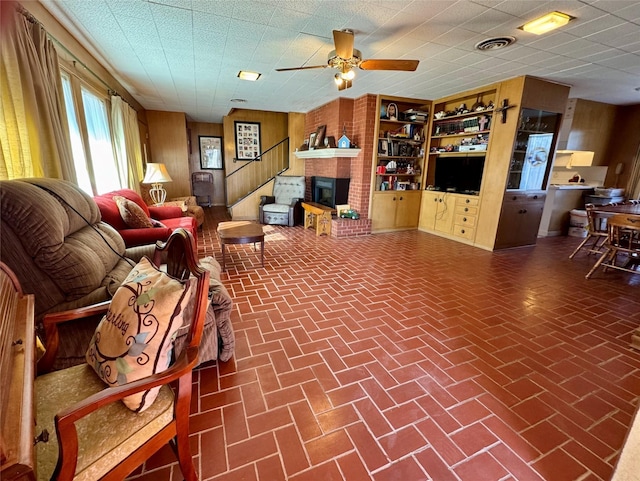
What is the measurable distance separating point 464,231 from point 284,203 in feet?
12.4

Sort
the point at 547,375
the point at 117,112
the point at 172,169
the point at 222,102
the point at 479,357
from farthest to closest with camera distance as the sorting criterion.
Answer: the point at 172,169 → the point at 222,102 → the point at 117,112 → the point at 479,357 → the point at 547,375

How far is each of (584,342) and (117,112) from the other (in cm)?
596

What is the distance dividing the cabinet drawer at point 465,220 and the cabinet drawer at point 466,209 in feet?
0.18

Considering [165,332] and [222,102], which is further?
[222,102]

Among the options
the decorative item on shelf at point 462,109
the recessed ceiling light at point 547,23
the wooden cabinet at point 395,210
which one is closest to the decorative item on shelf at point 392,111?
the decorative item on shelf at point 462,109

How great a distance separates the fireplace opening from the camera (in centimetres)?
565

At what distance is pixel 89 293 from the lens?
5.10 feet

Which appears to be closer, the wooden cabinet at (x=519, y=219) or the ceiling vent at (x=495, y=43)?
the ceiling vent at (x=495, y=43)

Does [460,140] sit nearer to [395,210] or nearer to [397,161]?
[397,161]

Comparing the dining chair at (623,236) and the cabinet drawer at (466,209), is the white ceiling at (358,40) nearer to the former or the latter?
the dining chair at (623,236)

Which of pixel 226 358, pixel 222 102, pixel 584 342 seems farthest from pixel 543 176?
pixel 222 102

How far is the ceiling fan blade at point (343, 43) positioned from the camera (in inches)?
93.8

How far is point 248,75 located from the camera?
404cm

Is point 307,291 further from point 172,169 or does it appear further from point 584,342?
point 172,169
